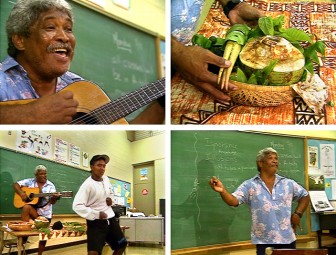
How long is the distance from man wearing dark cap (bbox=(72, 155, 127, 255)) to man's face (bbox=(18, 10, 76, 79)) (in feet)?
1.44

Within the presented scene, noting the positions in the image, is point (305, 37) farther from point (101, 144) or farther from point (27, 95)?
point (27, 95)

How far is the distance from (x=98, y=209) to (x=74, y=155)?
0.86 ft

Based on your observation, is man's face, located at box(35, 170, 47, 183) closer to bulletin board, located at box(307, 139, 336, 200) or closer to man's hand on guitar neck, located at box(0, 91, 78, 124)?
man's hand on guitar neck, located at box(0, 91, 78, 124)

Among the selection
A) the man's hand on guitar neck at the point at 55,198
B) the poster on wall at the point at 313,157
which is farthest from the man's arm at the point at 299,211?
the man's hand on guitar neck at the point at 55,198

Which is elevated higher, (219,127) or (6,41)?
(6,41)

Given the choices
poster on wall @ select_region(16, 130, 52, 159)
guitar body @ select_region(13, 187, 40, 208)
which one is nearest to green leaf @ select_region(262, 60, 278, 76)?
poster on wall @ select_region(16, 130, 52, 159)

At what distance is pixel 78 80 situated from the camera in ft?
7.45

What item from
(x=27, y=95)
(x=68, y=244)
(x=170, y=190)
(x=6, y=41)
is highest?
(x=6, y=41)

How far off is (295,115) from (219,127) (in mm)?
338

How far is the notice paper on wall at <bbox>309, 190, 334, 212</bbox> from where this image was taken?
7.34 feet

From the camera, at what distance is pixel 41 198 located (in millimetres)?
2279

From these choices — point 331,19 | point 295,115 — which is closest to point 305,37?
point 331,19

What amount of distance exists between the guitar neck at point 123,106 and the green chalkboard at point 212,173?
0.63 feet

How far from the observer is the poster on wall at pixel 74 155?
89.7 inches
